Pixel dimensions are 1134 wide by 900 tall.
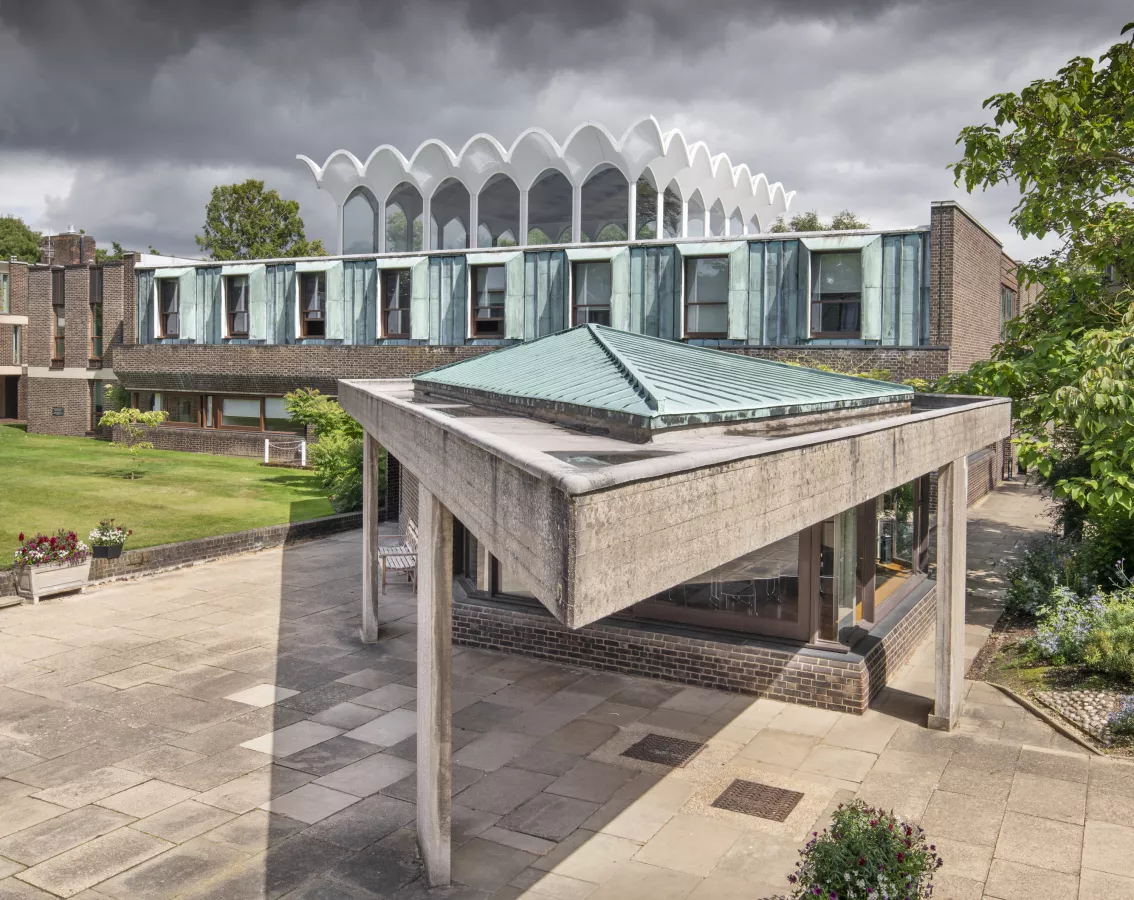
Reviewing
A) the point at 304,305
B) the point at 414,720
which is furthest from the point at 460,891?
the point at 304,305

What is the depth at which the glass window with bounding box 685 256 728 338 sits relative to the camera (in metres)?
25.5

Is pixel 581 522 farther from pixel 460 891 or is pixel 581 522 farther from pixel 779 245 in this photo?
pixel 779 245

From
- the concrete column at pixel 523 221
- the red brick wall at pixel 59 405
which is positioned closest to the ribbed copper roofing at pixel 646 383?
the concrete column at pixel 523 221

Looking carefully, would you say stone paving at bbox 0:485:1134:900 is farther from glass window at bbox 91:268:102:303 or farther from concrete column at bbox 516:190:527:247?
glass window at bbox 91:268:102:303

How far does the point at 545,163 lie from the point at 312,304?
14.0 metres

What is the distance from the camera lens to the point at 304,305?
3316cm

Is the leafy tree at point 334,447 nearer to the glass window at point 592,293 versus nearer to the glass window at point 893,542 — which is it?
the glass window at point 592,293

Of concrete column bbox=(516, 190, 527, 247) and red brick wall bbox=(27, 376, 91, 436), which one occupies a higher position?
concrete column bbox=(516, 190, 527, 247)

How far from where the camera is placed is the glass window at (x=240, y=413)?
116 ft

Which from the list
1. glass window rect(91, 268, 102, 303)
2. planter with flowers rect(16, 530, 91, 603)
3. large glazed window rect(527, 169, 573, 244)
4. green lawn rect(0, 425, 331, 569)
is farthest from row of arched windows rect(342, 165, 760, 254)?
planter with flowers rect(16, 530, 91, 603)

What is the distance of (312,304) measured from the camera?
33031 mm

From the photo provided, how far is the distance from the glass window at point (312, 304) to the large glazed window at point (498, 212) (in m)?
14.1

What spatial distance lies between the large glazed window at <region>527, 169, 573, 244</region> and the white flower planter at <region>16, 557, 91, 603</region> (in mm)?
30357

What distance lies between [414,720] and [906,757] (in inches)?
208
